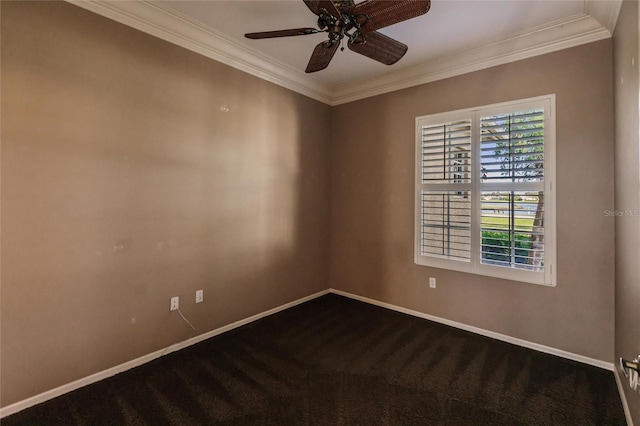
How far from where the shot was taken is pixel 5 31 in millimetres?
1653

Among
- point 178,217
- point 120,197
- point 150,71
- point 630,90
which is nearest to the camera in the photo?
point 630,90

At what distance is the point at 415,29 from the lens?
95.3 inches

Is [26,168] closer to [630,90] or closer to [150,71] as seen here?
[150,71]

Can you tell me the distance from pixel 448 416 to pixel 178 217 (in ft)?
8.00

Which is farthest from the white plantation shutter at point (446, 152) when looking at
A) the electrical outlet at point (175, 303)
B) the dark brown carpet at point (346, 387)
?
the electrical outlet at point (175, 303)

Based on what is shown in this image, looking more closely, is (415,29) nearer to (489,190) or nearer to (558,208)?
→ (489,190)

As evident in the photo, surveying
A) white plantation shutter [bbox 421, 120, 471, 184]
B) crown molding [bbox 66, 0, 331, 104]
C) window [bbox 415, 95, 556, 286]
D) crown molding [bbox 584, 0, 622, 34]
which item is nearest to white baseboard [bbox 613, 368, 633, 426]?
window [bbox 415, 95, 556, 286]

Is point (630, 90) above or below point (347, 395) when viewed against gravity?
above

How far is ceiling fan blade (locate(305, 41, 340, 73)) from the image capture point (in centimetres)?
198

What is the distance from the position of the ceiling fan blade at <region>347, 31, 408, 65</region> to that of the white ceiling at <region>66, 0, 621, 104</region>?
442mm

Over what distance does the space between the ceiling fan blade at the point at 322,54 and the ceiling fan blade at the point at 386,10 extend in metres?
0.28

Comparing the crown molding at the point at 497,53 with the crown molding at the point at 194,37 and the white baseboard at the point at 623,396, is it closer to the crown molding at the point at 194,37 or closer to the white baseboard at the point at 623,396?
the crown molding at the point at 194,37

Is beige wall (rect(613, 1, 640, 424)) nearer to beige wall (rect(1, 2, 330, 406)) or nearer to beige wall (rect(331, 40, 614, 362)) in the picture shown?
beige wall (rect(331, 40, 614, 362))

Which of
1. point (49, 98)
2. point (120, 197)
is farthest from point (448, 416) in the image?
point (49, 98)
